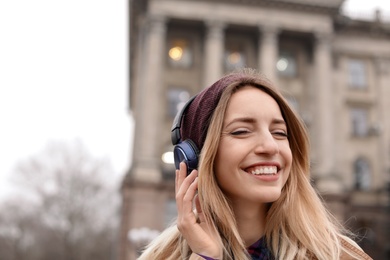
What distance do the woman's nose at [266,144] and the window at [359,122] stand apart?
3737 centimetres

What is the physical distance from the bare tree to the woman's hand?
52685mm

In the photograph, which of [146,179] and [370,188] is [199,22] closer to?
[146,179]

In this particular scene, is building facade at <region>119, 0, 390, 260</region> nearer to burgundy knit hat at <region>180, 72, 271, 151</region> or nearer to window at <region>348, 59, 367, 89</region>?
window at <region>348, 59, 367, 89</region>

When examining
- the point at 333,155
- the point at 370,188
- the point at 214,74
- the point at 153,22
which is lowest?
the point at 370,188

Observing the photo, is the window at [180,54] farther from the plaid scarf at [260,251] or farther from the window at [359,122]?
the plaid scarf at [260,251]

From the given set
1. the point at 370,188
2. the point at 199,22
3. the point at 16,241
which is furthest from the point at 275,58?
the point at 16,241

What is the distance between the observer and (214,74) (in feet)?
109

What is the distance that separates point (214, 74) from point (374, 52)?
14008mm

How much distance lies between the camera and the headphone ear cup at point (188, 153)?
2000mm

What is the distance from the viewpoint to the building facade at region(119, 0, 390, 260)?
1259 inches

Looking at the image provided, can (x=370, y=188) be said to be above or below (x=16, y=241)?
above

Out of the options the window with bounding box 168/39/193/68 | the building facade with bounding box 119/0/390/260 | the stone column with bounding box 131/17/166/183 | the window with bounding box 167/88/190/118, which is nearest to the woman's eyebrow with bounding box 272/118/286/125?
the building facade with bounding box 119/0/390/260

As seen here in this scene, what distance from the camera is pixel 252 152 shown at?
1.93m

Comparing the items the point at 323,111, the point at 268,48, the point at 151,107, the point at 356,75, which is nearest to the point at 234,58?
the point at 268,48
